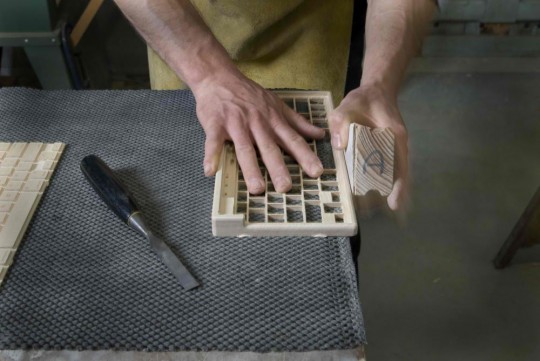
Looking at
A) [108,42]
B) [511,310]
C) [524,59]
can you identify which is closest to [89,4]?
[108,42]

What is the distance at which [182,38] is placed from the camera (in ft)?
2.56

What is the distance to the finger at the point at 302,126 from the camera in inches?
26.5

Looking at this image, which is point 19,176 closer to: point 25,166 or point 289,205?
point 25,166

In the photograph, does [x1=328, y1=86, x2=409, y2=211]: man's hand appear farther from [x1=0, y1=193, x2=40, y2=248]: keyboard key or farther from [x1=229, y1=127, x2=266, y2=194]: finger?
[x1=0, y1=193, x2=40, y2=248]: keyboard key

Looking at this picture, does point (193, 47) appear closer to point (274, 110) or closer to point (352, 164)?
point (274, 110)

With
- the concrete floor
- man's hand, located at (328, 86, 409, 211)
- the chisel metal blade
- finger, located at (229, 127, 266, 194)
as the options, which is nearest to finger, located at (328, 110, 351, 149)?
man's hand, located at (328, 86, 409, 211)

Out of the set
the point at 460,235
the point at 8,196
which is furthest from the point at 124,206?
the point at 460,235

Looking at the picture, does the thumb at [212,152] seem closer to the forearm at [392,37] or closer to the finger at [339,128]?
the finger at [339,128]

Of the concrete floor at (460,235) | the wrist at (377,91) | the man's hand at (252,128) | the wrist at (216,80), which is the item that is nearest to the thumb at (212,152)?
the man's hand at (252,128)

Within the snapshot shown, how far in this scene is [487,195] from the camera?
172 cm

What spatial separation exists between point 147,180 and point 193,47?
236mm

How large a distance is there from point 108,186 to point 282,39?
1.49ft

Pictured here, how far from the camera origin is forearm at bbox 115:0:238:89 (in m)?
0.75

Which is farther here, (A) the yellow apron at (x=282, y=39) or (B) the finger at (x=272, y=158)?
(A) the yellow apron at (x=282, y=39)
